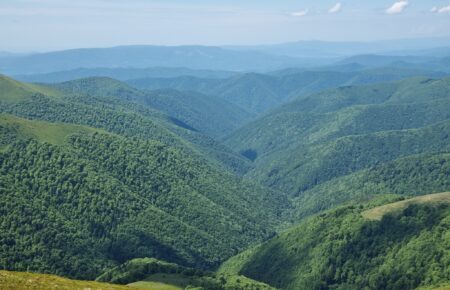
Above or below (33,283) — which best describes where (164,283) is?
below

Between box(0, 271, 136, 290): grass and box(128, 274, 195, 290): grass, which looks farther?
box(128, 274, 195, 290): grass

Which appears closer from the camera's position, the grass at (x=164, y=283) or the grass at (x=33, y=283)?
the grass at (x=33, y=283)

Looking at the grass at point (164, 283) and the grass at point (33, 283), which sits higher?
the grass at point (33, 283)

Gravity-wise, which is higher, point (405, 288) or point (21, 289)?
point (21, 289)

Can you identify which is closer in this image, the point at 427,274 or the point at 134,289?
the point at 134,289

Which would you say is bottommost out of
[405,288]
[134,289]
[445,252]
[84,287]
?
[405,288]

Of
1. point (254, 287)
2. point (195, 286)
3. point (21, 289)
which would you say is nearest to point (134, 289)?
point (21, 289)

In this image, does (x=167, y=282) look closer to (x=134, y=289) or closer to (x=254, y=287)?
(x=254, y=287)

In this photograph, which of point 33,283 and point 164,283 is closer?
point 33,283

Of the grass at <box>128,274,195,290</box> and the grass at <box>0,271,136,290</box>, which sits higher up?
the grass at <box>0,271,136,290</box>

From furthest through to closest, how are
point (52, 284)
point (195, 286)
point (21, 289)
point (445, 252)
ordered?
point (445, 252) → point (195, 286) → point (52, 284) → point (21, 289)

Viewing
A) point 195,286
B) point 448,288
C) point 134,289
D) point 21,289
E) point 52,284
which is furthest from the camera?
point 195,286
